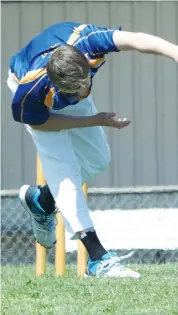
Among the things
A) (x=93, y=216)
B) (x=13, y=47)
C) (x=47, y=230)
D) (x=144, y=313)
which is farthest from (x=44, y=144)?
(x=13, y=47)

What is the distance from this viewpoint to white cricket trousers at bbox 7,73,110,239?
6.78 meters

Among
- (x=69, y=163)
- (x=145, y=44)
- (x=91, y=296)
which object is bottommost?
(x=91, y=296)

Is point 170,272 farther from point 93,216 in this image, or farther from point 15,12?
point 15,12

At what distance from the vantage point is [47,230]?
24.1 ft

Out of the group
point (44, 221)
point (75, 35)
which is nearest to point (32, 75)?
point (75, 35)

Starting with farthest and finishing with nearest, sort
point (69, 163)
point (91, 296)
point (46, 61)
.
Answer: point (69, 163), point (46, 61), point (91, 296)

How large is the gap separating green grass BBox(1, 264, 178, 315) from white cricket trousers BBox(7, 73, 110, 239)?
1.23 feet

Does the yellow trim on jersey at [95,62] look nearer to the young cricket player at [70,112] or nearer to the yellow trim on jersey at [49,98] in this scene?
the young cricket player at [70,112]

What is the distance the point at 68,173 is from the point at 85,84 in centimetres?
81

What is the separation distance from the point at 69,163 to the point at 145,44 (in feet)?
3.31

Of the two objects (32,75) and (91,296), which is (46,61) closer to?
(32,75)

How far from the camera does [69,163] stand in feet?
22.4

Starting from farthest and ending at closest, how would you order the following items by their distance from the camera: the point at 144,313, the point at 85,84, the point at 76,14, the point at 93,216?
the point at 76,14, the point at 93,216, the point at 85,84, the point at 144,313

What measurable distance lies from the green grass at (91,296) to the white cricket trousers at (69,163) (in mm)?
376
